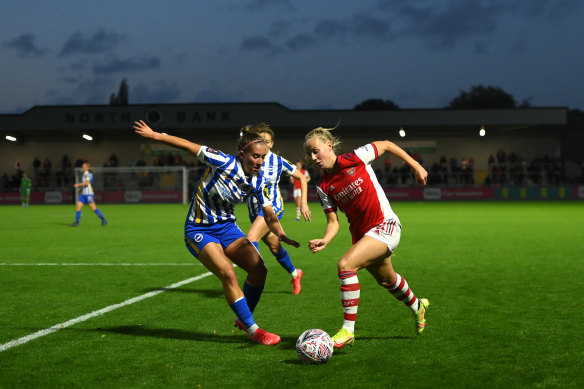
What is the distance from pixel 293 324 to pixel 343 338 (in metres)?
1.23

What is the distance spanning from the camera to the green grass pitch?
469 cm

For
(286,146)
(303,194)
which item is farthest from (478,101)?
(303,194)

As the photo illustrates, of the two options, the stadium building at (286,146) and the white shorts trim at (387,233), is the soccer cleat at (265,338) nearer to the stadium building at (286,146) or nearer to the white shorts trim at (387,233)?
the white shorts trim at (387,233)

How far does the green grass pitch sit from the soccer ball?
0.23ft

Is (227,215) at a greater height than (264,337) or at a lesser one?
greater

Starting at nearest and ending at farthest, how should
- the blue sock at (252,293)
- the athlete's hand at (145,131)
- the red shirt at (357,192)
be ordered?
the athlete's hand at (145,131) < the red shirt at (357,192) < the blue sock at (252,293)

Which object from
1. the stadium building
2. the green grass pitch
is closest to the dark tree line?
the stadium building

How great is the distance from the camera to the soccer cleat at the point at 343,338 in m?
5.24

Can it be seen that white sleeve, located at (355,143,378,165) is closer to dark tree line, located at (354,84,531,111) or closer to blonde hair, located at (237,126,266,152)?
blonde hair, located at (237,126,266,152)

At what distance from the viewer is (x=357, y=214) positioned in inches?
227

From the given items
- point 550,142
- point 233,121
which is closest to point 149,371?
point 233,121

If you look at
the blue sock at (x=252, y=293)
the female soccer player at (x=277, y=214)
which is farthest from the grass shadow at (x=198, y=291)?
the blue sock at (x=252, y=293)

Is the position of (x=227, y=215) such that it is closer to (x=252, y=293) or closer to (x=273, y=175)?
(x=252, y=293)

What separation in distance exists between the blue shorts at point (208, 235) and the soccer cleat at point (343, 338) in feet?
4.25
